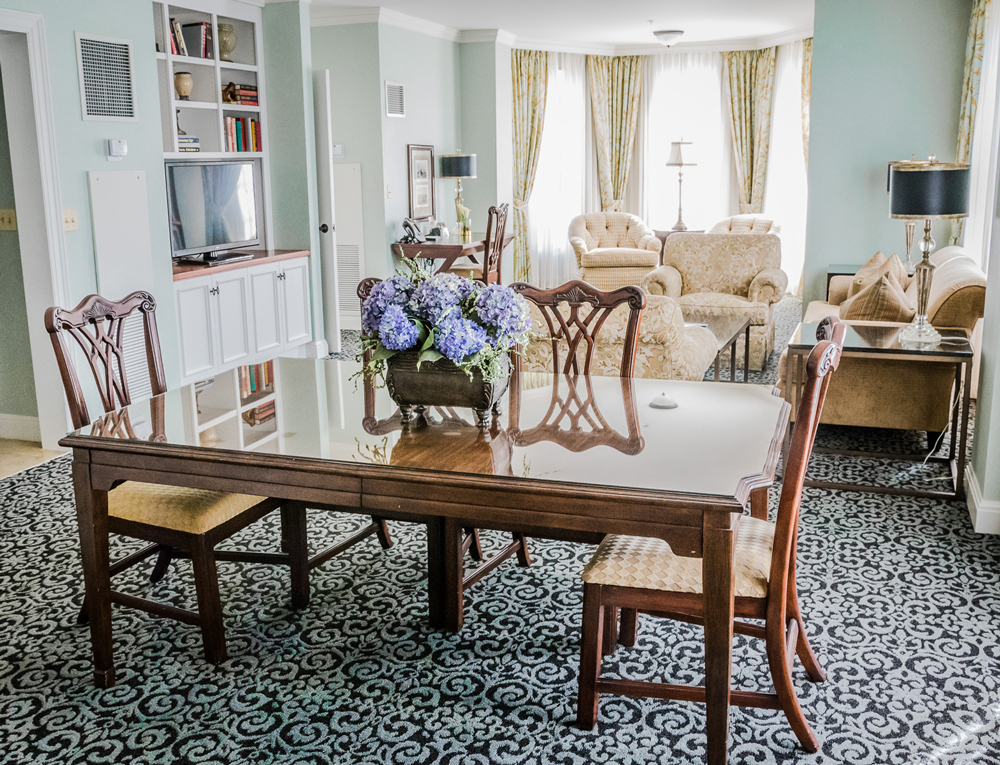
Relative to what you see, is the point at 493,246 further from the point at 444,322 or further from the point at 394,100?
the point at 444,322

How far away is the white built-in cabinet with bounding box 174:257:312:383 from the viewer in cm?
570

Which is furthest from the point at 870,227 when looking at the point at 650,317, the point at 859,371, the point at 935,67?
the point at 650,317

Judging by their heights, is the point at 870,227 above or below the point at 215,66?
below

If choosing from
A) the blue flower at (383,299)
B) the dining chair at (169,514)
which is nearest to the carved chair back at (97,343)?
the dining chair at (169,514)

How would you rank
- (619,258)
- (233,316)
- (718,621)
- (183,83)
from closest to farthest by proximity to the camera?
1. (718,621)
2. (183,83)
3. (233,316)
4. (619,258)

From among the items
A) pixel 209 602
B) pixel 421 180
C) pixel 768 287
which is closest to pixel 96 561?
pixel 209 602

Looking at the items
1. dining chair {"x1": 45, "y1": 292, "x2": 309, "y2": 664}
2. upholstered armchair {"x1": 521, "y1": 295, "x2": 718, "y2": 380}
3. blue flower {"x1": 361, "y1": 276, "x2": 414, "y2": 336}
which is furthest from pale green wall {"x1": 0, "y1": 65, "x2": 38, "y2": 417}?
blue flower {"x1": 361, "y1": 276, "x2": 414, "y2": 336}

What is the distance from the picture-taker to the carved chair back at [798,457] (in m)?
1.92

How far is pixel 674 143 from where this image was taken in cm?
1034

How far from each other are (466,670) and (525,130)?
868 cm

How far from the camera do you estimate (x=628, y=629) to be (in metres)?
2.68

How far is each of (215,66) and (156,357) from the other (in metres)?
3.73

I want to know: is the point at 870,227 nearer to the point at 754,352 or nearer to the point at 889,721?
the point at 754,352

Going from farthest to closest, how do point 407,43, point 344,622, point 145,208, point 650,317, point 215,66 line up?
point 407,43, point 215,66, point 145,208, point 650,317, point 344,622
